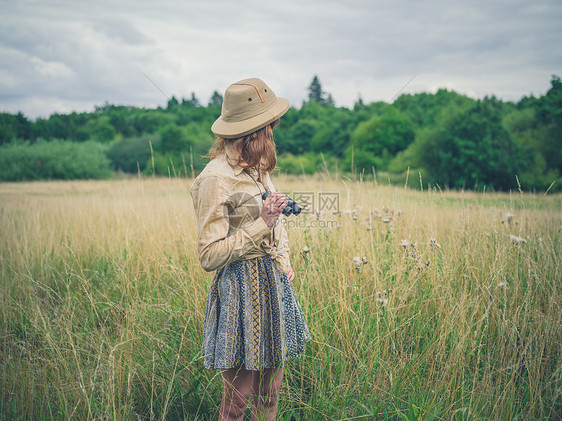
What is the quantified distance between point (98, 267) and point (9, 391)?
6.92 feet

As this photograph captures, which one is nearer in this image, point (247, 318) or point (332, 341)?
point (247, 318)

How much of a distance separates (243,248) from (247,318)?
37 centimetres

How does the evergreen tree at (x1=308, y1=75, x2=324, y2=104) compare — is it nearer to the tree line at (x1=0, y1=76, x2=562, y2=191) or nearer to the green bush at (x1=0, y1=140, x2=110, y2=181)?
the tree line at (x1=0, y1=76, x2=562, y2=191)

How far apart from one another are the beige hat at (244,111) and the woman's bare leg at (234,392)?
47.5 inches

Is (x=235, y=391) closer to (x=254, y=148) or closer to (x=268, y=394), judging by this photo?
(x=268, y=394)

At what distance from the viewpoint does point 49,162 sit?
17.9 meters

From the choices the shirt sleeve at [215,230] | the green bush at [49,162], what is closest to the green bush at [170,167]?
the shirt sleeve at [215,230]

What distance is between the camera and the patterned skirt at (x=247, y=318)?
1.64m

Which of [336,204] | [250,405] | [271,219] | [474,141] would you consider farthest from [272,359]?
[474,141]

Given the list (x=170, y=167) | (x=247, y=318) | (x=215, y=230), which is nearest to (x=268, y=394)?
(x=247, y=318)

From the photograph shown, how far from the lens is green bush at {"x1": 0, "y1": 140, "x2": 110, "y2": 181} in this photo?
14.7 m

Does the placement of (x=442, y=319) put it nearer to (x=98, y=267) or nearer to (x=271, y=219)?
(x=271, y=219)

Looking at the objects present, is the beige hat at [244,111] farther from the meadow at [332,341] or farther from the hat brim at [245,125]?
the meadow at [332,341]

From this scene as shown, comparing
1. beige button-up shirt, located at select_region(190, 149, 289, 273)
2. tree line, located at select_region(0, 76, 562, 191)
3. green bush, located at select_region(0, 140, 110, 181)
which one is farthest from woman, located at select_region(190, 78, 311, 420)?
green bush, located at select_region(0, 140, 110, 181)
